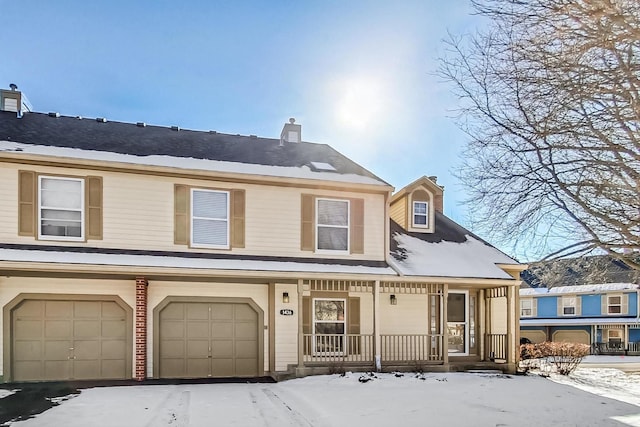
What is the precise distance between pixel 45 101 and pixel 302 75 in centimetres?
870

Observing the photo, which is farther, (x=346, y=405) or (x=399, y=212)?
(x=399, y=212)

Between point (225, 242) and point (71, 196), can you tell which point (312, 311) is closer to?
point (225, 242)

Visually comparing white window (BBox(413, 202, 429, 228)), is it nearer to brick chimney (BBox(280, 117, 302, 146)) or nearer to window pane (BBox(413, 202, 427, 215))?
window pane (BBox(413, 202, 427, 215))

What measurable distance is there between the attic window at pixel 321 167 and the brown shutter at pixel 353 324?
3604 millimetres

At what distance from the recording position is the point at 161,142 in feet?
45.3

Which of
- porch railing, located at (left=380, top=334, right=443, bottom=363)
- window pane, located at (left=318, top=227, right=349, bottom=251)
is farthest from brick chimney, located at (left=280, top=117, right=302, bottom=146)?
porch railing, located at (left=380, top=334, right=443, bottom=363)

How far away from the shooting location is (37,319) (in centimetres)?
1142

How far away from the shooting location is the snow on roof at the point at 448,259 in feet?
44.1

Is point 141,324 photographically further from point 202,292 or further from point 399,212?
point 399,212

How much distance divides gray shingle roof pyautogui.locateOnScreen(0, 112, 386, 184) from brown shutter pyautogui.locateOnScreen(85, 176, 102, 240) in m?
1.07

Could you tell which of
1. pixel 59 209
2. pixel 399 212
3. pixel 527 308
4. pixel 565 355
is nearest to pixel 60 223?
pixel 59 209

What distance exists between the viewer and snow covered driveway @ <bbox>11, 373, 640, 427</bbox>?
779cm

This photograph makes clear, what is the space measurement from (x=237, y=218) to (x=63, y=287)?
4.28m

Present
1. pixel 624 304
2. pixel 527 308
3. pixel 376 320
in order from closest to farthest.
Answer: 1. pixel 376 320
2. pixel 624 304
3. pixel 527 308
